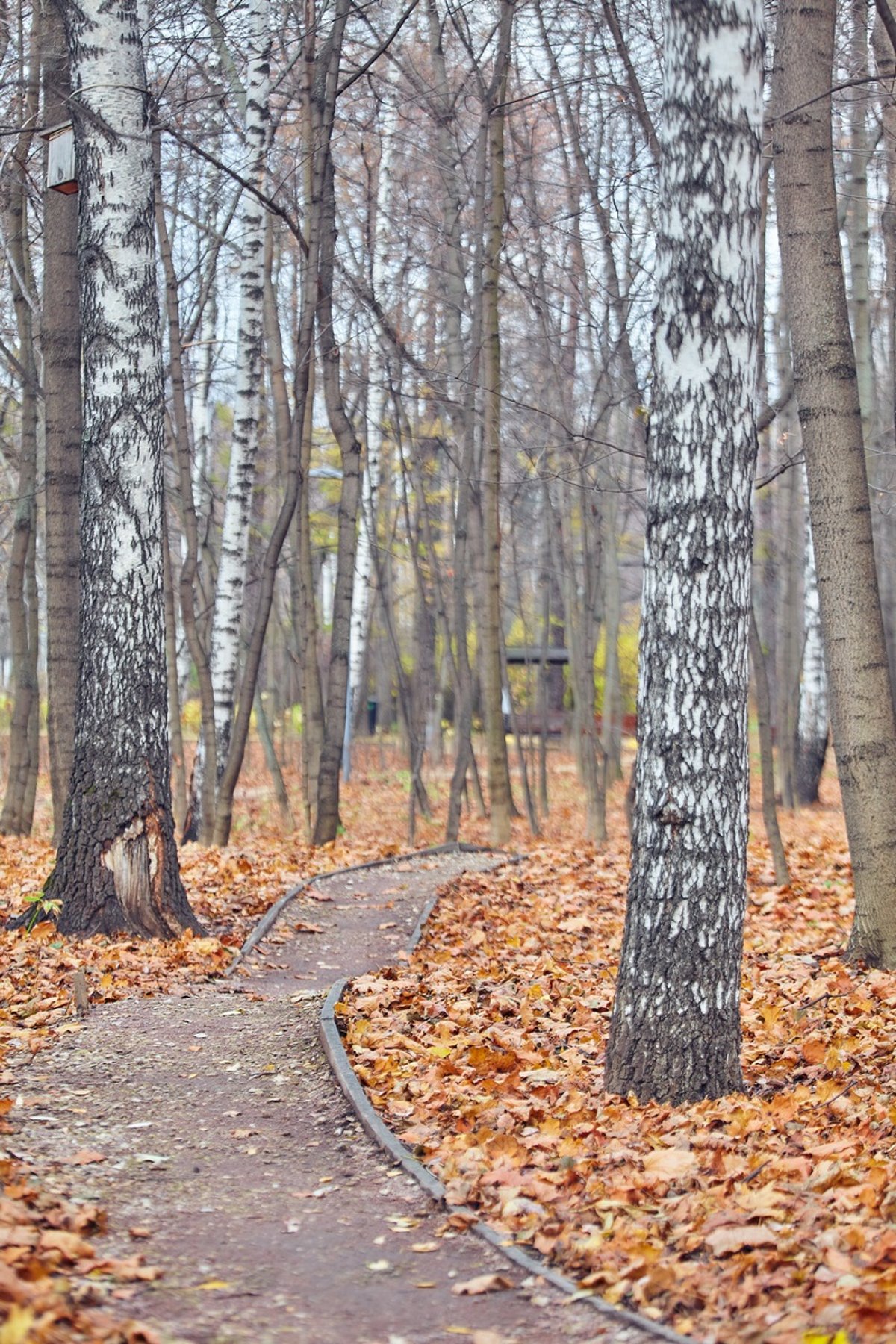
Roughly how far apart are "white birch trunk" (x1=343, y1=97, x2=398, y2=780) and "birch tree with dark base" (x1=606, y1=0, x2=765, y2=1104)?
7.81m

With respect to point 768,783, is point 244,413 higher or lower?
higher

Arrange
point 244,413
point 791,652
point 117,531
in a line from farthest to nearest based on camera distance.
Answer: point 791,652, point 244,413, point 117,531

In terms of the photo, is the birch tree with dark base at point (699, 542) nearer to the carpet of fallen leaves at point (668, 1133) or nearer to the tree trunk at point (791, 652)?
the carpet of fallen leaves at point (668, 1133)

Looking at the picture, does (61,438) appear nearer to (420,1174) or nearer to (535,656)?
(420,1174)

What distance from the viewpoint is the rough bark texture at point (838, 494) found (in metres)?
7.13

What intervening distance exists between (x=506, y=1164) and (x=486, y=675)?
924cm

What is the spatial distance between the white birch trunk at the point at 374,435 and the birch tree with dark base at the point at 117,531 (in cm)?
453

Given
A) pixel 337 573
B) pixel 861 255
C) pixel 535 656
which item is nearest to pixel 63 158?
pixel 337 573

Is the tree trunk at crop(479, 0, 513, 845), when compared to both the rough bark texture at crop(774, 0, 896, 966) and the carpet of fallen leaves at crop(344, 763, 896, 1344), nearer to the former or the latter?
the rough bark texture at crop(774, 0, 896, 966)

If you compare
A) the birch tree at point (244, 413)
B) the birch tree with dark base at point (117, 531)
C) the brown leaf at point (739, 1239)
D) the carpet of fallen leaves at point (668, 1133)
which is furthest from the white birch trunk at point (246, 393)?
the brown leaf at point (739, 1239)

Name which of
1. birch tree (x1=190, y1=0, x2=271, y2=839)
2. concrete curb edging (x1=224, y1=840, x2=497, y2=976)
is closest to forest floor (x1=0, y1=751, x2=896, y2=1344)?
concrete curb edging (x1=224, y1=840, x2=497, y2=976)

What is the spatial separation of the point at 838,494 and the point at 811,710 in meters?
13.3

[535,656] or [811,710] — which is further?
[535,656]

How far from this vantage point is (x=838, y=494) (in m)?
7.16
